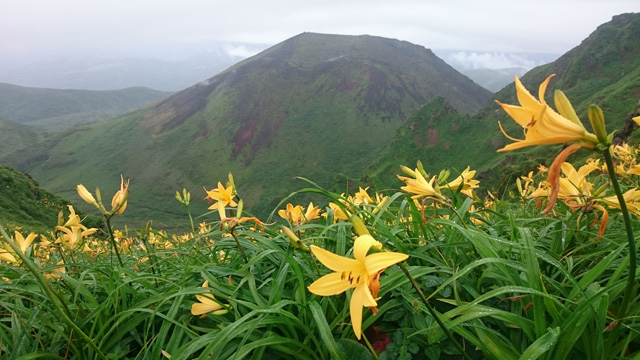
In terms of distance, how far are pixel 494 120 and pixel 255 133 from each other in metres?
81.5

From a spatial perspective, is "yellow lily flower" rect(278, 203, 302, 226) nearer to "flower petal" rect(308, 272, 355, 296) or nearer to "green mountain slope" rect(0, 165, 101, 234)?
"flower petal" rect(308, 272, 355, 296)

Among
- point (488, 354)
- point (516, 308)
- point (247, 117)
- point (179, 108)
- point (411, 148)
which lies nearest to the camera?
point (488, 354)

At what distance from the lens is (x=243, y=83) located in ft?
506

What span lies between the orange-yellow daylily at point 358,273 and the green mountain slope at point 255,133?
95.2 metres

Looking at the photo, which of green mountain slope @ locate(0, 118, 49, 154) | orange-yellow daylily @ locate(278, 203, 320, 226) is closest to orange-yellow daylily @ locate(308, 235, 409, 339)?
orange-yellow daylily @ locate(278, 203, 320, 226)

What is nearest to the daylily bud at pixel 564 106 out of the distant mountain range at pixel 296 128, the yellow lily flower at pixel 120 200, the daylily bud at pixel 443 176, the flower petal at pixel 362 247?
the flower petal at pixel 362 247

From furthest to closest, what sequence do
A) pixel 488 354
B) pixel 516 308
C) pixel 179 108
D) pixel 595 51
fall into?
pixel 179 108 < pixel 595 51 < pixel 516 308 < pixel 488 354

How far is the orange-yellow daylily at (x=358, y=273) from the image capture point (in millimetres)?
977

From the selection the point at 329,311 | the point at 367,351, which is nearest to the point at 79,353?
the point at 329,311

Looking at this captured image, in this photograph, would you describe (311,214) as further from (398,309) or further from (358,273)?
(358,273)

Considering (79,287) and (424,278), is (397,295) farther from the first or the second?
(79,287)

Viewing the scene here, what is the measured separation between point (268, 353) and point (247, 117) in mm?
143645

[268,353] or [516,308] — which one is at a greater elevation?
[516,308]

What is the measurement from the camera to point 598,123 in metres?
0.92
